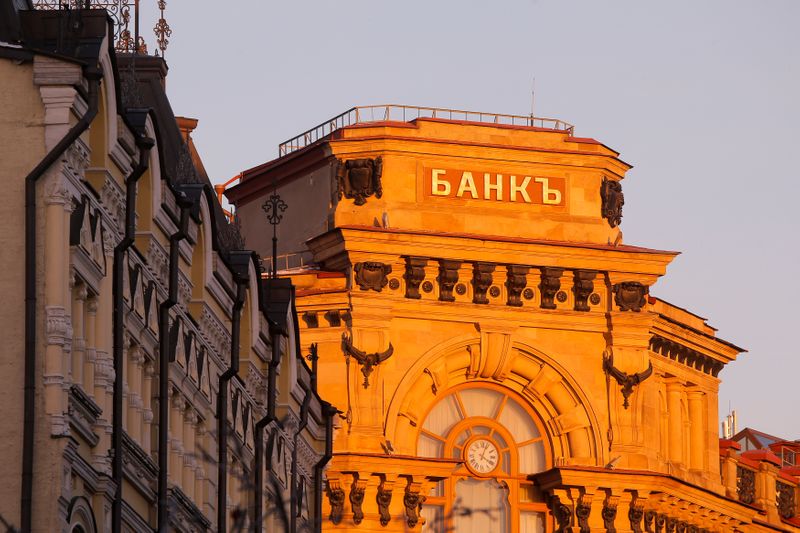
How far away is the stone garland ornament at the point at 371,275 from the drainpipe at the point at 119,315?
135 feet

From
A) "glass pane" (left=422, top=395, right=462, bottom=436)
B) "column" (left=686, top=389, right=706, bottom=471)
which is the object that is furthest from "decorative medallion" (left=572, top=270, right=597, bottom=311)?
"column" (left=686, top=389, right=706, bottom=471)

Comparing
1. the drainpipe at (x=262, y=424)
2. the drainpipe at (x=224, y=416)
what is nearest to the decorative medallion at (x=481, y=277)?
the drainpipe at (x=262, y=424)

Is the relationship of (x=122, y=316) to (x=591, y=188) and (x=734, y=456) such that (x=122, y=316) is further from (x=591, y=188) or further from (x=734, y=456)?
(x=734, y=456)

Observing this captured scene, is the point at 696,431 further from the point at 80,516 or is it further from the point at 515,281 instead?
the point at 80,516

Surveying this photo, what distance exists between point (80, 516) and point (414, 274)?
1872 inches

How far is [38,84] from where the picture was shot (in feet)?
138

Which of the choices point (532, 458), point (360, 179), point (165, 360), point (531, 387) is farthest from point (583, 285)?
point (165, 360)

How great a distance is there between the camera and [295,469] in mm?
67875

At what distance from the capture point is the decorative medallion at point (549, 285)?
90.3 meters

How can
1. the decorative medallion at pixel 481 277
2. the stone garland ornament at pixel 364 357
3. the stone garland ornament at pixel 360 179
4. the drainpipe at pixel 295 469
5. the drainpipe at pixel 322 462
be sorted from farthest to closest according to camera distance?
the stone garland ornament at pixel 360 179 < the decorative medallion at pixel 481 277 < the stone garland ornament at pixel 364 357 < the drainpipe at pixel 322 462 < the drainpipe at pixel 295 469

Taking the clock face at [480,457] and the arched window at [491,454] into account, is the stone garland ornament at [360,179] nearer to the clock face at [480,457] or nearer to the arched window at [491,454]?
the arched window at [491,454]

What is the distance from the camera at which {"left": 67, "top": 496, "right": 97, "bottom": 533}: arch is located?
4119cm

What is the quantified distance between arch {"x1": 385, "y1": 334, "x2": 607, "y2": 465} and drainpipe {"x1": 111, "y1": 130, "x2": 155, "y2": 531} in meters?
42.8

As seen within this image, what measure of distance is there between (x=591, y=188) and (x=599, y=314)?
449cm
